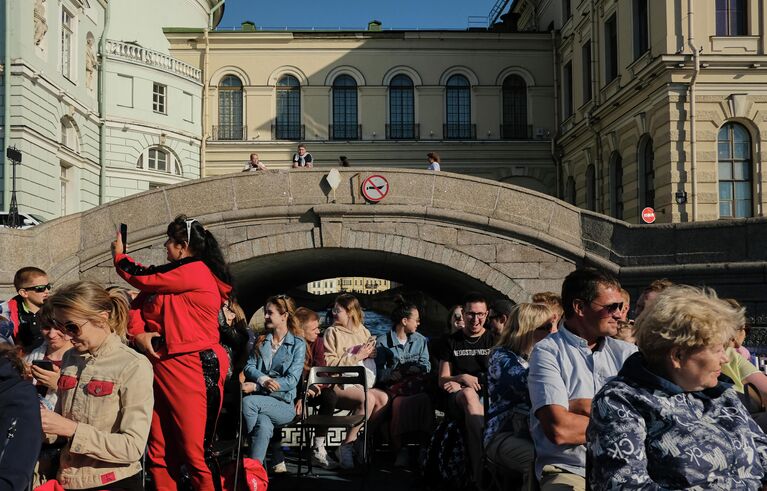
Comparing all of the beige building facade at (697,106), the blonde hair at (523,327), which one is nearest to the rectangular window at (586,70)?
the beige building facade at (697,106)

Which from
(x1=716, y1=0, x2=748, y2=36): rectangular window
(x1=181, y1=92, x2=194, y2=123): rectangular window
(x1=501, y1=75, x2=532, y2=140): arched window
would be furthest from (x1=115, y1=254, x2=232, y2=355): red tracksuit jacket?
(x1=501, y1=75, x2=532, y2=140): arched window

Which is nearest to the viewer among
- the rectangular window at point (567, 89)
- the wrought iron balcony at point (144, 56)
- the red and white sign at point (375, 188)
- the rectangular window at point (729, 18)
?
the red and white sign at point (375, 188)

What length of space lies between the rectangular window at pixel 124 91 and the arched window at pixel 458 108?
1161 centimetres

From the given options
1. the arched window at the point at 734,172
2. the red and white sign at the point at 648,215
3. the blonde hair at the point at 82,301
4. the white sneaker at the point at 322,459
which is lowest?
the white sneaker at the point at 322,459

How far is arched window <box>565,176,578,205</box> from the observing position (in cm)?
3148

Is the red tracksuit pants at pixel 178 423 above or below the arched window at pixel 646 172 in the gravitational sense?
below

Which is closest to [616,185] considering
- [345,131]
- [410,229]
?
[345,131]

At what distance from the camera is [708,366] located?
9.59ft

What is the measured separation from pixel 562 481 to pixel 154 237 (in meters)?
10.2

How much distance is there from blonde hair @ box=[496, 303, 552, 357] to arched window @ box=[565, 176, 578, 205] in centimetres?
2668

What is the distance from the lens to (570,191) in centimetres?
3183

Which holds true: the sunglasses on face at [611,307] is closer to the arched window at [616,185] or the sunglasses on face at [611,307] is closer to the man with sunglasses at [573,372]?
the man with sunglasses at [573,372]

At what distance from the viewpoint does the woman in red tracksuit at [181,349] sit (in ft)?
16.4

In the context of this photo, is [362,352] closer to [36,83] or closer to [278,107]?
[36,83]
